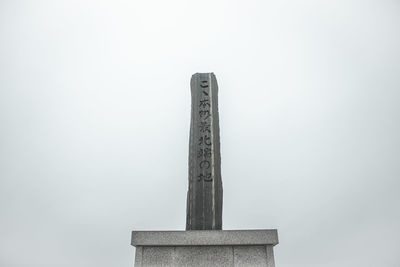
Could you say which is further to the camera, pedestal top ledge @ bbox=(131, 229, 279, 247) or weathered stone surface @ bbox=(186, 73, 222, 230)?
weathered stone surface @ bbox=(186, 73, 222, 230)

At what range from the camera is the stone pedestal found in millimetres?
4238

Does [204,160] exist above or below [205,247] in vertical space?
above

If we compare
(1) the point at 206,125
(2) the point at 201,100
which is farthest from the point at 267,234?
(2) the point at 201,100

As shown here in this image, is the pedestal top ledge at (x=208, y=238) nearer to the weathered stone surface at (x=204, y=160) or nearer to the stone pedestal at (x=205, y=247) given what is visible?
the stone pedestal at (x=205, y=247)

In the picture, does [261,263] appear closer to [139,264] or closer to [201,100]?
[139,264]

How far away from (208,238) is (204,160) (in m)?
2.00

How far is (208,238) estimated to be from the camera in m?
4.30

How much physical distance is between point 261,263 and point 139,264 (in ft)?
6.60

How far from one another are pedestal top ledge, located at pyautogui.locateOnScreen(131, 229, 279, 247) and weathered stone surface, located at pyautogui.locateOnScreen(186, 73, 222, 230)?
0.97 m

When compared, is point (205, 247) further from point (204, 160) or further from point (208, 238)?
point (204, 160)

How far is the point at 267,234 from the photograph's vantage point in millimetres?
4293

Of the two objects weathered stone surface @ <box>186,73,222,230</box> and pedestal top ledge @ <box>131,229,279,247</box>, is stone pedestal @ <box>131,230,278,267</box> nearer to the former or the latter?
pedestal top ledge @ <box>131,229,279,247</box>

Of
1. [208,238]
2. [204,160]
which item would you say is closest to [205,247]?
[208,238]

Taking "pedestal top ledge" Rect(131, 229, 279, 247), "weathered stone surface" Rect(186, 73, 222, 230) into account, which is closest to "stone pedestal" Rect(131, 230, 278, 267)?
"pedestal top ledge" Rect(131, 229, 279, 247)
